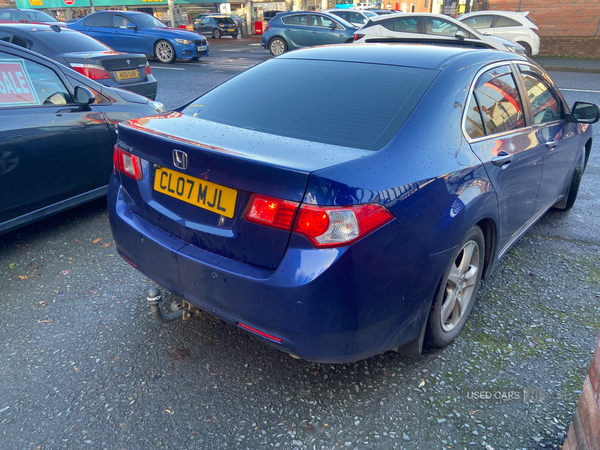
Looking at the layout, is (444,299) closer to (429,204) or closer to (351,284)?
(429,204)

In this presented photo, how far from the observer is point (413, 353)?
2.28 meters

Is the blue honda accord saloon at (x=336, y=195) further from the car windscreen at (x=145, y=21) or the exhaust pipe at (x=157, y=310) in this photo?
the car windscreen at (x=145, y=21)

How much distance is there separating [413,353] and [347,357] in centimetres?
47

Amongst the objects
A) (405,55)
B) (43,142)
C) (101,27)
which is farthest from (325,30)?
(405,55)

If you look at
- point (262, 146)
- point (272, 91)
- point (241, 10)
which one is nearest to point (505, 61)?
point (272, 91)

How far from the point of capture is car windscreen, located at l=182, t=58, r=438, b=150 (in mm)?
2197

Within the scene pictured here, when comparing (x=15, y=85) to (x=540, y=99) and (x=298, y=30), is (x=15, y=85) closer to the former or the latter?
(x=540, y=99)

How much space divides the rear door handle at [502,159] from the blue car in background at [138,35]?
1459cm

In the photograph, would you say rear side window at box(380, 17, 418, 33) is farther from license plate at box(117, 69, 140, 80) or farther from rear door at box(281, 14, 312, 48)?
license plate at box(117, 69, 140, 80)

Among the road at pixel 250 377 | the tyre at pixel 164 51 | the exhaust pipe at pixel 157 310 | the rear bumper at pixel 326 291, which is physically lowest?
the road at pixel 250 377

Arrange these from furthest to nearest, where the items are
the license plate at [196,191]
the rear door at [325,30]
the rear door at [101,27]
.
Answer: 1. the rear door at [325,30]
2. the rear door at [101,27]
3. the license plate at [196,191]

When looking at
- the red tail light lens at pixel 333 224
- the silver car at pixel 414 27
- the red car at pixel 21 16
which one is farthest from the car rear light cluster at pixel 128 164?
the red car at pixel 21 16

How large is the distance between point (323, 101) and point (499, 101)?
107cm

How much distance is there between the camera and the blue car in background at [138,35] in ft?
49.1
